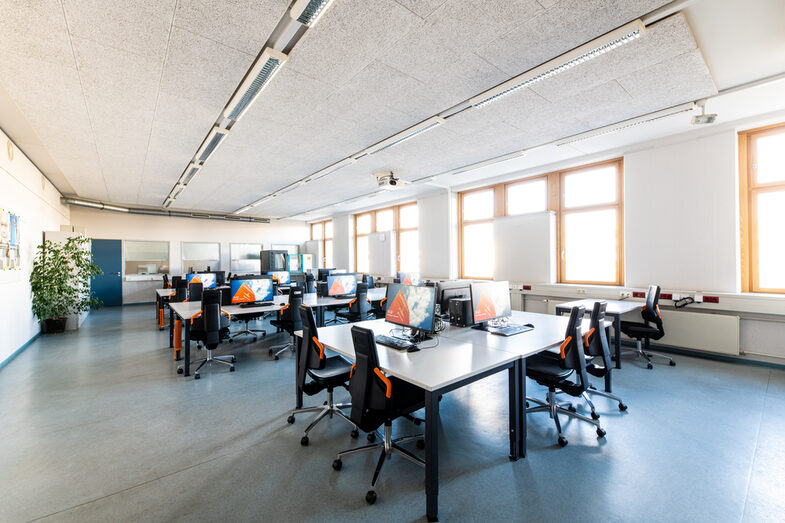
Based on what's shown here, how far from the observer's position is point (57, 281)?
19.7ft

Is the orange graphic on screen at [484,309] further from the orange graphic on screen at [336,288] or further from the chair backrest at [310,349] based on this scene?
the orange graphic on screen at [336,288]

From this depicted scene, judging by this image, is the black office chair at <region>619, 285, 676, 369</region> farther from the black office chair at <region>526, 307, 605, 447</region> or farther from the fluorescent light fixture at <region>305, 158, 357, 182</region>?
the fluorescent light fixture at <region>305, 158, 357, 182</region>

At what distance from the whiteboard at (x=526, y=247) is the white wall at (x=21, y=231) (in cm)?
796

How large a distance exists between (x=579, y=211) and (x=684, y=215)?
1.58 meters

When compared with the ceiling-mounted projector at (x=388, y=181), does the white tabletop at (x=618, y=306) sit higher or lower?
lower

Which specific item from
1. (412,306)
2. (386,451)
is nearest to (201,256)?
(412,306)

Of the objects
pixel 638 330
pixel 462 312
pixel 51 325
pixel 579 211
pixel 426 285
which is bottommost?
pixel 51 325

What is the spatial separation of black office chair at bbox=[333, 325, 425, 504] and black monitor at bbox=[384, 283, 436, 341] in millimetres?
650

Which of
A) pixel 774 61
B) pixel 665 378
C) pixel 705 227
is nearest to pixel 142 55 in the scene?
pixel 774 61

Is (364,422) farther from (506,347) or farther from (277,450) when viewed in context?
(506,347)

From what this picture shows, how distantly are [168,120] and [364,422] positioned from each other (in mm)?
4257

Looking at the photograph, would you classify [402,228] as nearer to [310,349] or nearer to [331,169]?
[331,169]

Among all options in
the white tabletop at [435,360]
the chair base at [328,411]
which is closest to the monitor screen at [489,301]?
the white tabletop at [435,360]

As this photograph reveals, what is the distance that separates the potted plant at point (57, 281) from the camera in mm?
5758
